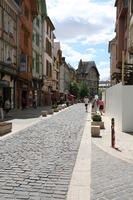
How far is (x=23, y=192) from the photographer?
5.49 m

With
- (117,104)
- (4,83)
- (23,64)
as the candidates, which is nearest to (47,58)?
(23,64)

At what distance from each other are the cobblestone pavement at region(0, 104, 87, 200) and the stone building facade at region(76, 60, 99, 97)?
5413 inches

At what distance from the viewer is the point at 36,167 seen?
7422 millimetres

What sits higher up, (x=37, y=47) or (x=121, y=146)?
(x=37, y=47)

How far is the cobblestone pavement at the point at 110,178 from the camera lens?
17.7 feet

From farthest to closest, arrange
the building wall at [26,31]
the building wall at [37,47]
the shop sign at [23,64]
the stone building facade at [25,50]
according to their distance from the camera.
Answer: the building wall at [37,47] < the building wall at [26,31] < the stone building facade at [25,50] < the shop sign at [23,64]

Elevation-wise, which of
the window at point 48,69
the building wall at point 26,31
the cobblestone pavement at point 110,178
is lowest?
the cobblestone pavement at point 110,178

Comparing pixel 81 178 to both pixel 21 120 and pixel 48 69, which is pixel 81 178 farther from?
pixel 48 69

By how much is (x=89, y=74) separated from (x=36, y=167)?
147 metres

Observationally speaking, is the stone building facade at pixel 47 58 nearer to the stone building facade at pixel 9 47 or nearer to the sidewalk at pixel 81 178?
the stone building facade at pixel 9 47

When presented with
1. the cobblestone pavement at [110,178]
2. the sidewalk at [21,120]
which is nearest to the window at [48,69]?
the sidewalk at [21,120]

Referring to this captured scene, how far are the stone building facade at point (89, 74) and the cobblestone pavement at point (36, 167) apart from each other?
451 ft

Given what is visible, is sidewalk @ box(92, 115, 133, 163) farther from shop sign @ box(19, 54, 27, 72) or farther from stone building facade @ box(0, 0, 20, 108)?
shop sign @ box(19, 54, 27, 72)

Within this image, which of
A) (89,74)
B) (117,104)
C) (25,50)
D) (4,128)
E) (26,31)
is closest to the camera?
(4,128)
